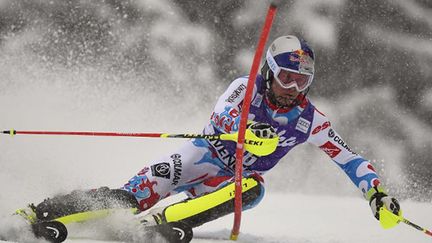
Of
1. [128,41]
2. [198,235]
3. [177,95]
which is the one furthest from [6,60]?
[198,235]

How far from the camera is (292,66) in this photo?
4.60 meters

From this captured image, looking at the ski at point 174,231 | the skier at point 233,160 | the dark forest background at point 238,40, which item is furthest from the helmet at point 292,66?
the dark forest background at point 238,40

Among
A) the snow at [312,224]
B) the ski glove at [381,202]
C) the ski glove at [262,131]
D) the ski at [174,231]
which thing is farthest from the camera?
the snow at [312,224]

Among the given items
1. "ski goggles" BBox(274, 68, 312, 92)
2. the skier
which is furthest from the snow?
"ski goggles" BBox(274, 68, 312, 92)

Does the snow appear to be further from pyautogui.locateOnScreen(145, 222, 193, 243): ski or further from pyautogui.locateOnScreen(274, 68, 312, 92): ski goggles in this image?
pyautogui.locateOnScreen(274, 68, 312, 92): ski goggles

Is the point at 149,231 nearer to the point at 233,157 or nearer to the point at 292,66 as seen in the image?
the point at 233,157

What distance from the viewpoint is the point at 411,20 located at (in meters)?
10.9

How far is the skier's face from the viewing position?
15.3ft

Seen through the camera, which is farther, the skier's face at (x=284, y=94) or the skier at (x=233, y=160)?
the skier's face at (x=284, y=94)

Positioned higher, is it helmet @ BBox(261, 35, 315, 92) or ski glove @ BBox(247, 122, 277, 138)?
helmet @ BBox(261, 35, 315, 92)

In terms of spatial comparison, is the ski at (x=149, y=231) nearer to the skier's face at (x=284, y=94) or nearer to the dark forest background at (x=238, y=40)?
the skier's face at (x=284, y=94)

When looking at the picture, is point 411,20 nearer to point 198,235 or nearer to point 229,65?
point 229,65

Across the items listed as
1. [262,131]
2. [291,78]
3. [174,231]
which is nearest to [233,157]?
[291,78]

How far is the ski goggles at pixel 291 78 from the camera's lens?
4603 mm
